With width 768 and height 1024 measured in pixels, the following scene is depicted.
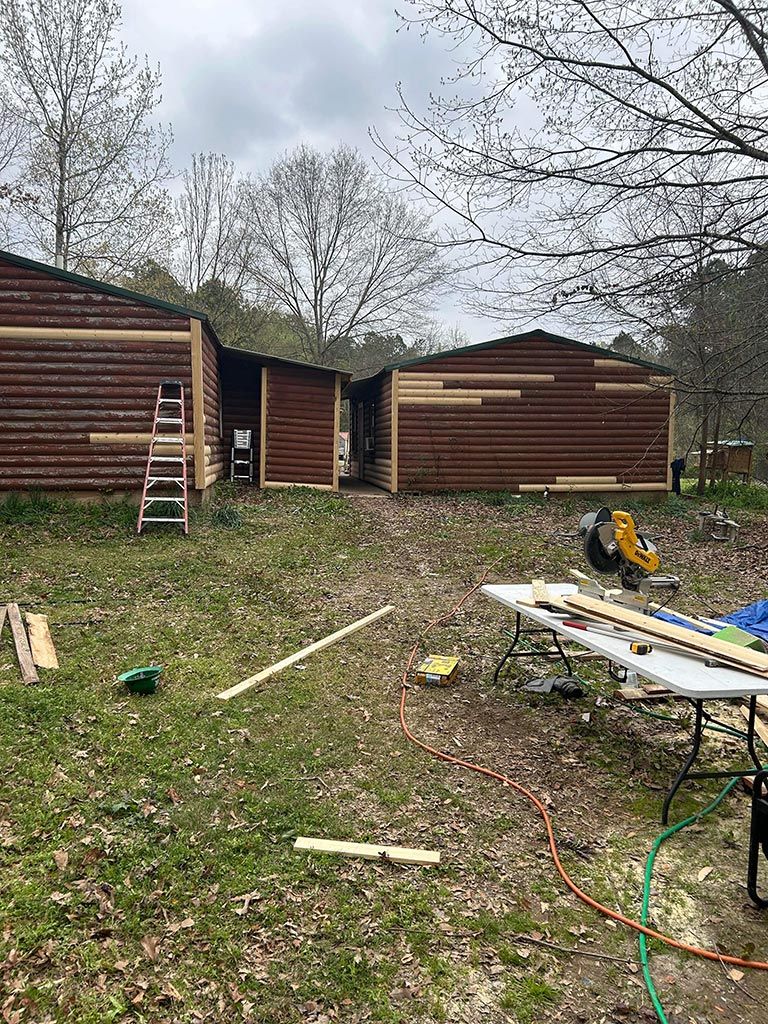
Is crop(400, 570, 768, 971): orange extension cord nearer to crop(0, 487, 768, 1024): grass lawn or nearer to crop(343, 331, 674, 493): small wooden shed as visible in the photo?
crop(0, 487, 768, 1024): grass lawn

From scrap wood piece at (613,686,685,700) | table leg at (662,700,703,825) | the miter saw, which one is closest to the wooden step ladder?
the miter saw

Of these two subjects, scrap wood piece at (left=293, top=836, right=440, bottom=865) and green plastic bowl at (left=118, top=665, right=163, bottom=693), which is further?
green plastic bowl at (left=118, top=665, right=163, bottom=693)

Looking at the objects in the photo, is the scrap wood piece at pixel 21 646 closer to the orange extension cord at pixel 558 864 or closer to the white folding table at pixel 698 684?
the orange extension cord at pixel 558 864

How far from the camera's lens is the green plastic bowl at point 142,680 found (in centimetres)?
422

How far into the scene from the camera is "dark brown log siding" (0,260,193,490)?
946cm

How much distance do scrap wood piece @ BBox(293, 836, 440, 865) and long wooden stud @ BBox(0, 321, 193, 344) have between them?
28.6 ft

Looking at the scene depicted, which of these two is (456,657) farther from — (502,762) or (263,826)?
(263,826)

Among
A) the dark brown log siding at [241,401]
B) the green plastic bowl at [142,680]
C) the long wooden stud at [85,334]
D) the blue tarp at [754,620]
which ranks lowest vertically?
Result: the green plastic bowl at [142,680]

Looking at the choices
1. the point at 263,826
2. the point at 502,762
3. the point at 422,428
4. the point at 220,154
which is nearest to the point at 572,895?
the point at 502,762

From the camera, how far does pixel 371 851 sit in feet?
9.14

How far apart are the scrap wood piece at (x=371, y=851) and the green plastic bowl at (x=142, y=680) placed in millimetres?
1921

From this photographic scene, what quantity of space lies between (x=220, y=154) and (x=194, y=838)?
87.1ft

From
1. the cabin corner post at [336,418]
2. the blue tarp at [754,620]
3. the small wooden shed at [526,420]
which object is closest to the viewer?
the blue tarp at [754,620]

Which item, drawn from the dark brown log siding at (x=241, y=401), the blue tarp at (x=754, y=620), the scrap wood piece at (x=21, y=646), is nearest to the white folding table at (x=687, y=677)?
the blue tarp at (x=754, y=620)
